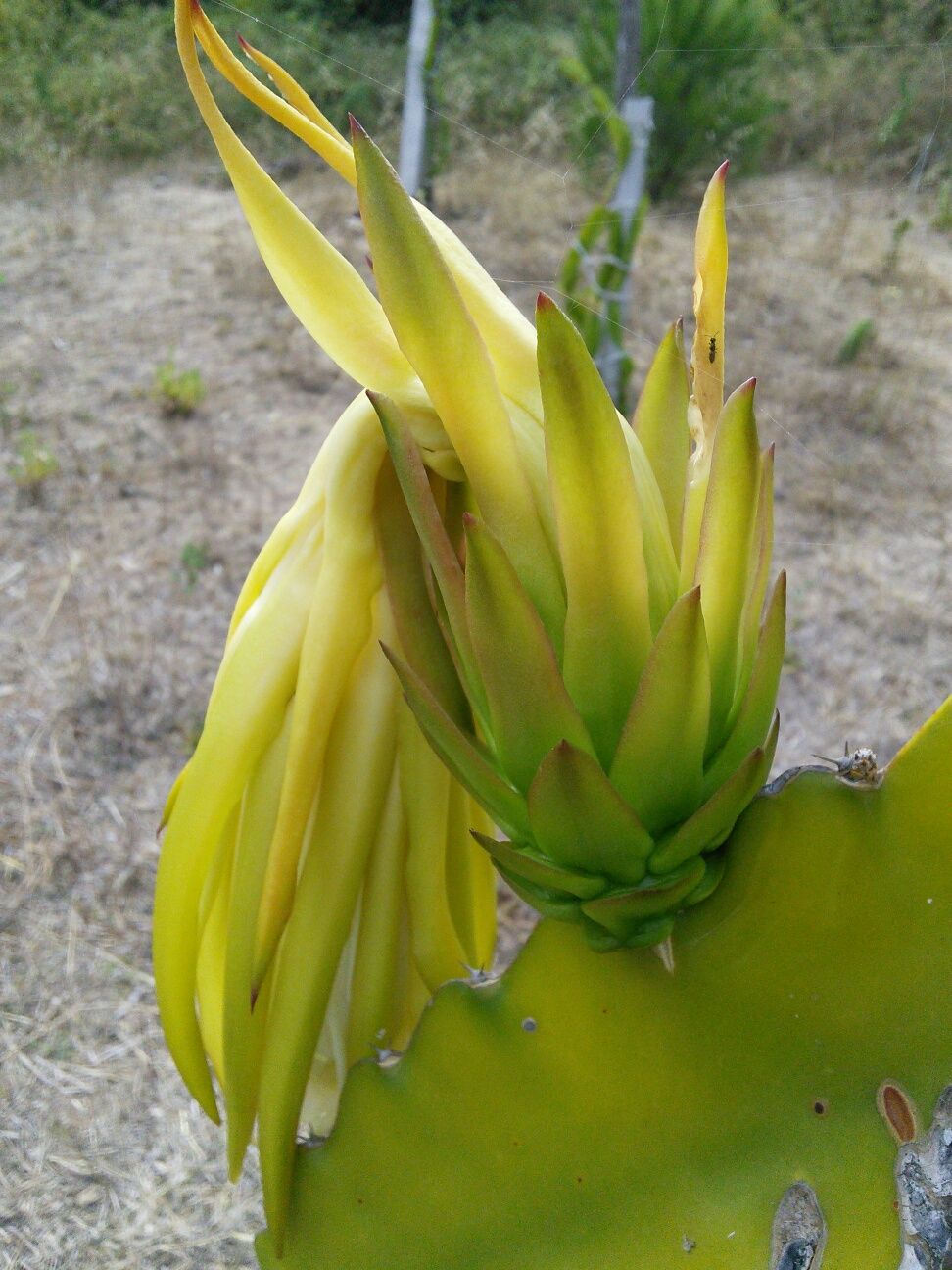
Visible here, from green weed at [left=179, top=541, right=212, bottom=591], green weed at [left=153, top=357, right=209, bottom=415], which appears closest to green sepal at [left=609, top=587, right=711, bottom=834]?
green weed at [left=179, top=541, right=212, bottom=591]

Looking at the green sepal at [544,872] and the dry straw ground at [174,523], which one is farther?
the dry straw ground at [174,523]

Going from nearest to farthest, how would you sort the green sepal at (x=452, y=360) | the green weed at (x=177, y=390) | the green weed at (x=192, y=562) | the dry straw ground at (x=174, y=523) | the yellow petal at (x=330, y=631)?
the green sepal at (x=452, y=360)
the yellow petal at (x=330, y=631)
the dry straw ground at (x=174, y=523)
the green weed at (x=192, y=562)
the green weed at (x=177, y=390)

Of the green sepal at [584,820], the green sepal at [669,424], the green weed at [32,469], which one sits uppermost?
Answer: the green sepal at [669,424]

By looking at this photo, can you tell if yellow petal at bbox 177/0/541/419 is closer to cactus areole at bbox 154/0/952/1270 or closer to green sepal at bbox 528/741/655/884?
cactus areole at bbox 154/0/952/1270

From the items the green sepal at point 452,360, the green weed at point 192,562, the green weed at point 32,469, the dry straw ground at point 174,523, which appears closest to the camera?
the green sepal at point 452,360

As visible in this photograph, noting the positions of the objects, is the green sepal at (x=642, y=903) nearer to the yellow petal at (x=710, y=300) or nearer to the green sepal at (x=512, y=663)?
the green sepal at (x=512, y=663)

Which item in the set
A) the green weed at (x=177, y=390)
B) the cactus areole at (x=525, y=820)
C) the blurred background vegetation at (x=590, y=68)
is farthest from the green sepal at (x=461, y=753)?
the green weed at (x=177, y=390)
